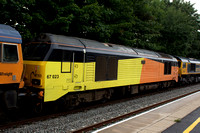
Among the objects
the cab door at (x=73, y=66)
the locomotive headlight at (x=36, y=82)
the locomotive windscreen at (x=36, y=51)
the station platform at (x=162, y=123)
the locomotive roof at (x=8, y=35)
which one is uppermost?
the locomotive roof at (x=8, y=35)

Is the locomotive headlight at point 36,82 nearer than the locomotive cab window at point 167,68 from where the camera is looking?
Yes

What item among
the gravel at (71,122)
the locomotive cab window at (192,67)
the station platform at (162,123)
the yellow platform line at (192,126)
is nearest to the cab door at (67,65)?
the gravel at (71,122)

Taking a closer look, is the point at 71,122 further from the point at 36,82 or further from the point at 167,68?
the point at 167,68

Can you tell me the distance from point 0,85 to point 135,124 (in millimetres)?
4946

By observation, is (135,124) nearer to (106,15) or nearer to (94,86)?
(94,86)

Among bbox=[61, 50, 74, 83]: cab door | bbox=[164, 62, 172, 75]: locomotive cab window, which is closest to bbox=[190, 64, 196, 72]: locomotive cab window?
bbox=[164, 62, 172, 75]: locomotive cab window

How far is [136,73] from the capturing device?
12.3 meters

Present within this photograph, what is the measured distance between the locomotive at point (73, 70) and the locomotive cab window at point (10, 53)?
0.11m

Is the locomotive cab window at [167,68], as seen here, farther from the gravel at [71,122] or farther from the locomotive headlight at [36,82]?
the locomotive headlight at [36,82]

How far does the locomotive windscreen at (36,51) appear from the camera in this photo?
23.7 ft

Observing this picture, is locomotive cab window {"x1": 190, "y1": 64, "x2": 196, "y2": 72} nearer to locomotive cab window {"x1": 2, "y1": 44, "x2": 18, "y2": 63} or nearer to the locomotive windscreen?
the locomotive windscreen

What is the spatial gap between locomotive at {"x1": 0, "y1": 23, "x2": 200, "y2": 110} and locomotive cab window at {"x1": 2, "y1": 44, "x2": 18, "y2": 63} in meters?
0.11

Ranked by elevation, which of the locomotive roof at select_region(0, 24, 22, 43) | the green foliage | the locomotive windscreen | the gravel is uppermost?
the green foliage

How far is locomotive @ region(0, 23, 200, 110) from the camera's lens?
23.1 feet
